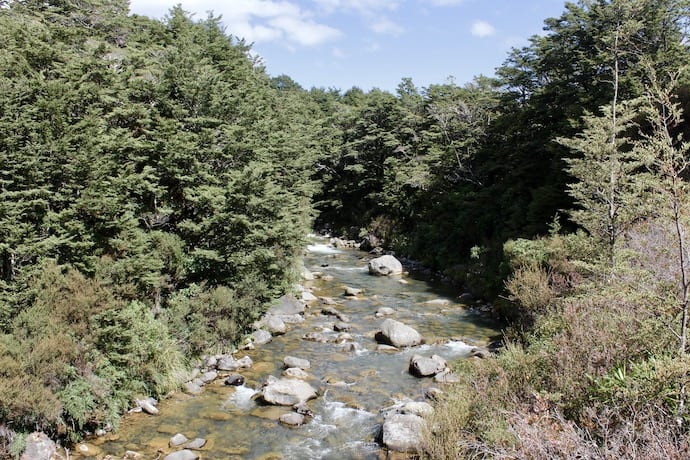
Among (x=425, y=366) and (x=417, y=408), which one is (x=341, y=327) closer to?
(x=425, y=366)

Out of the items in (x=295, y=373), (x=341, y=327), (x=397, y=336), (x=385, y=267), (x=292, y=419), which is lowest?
(x=292, y=419)

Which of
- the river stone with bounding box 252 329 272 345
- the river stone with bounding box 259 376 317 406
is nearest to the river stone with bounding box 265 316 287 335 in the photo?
the river stone with bounding box 252 329 272 345

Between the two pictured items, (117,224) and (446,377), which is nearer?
(117,224)

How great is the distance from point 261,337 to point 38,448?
30.1 ft

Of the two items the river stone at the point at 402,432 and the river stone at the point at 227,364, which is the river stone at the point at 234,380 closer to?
the river stone at the point at 227,364

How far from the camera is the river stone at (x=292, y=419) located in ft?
40.6

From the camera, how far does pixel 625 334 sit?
8.34 metres

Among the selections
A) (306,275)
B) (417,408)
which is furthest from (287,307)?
(417,408)

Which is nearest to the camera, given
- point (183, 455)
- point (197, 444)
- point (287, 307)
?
point (183, 455)

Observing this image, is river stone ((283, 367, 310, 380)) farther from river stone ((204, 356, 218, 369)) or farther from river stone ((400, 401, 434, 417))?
river stone ((400, 401, 434, 417))

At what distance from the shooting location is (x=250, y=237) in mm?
18625

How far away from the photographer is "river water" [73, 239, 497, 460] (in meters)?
11.2

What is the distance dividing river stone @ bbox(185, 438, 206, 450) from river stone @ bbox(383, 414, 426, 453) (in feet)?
14.9

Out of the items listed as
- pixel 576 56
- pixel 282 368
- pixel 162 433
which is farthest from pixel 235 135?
pixel 576 56
